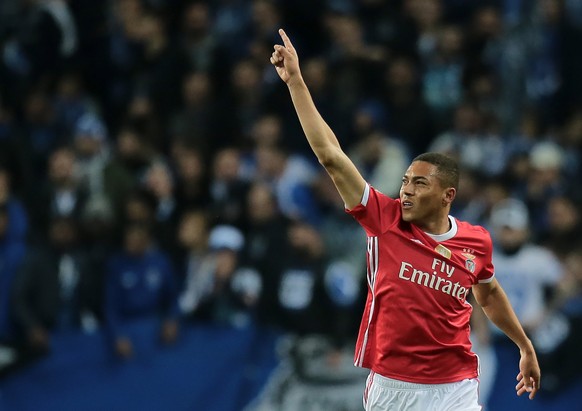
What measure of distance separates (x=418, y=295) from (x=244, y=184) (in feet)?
16.0

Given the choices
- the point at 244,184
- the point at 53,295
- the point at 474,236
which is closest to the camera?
the point at 474,236

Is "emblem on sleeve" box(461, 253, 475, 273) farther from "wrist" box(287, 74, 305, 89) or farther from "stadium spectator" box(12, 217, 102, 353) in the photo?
"stadium spectator" box(12, 217, 102, 353)

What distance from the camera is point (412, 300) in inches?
213

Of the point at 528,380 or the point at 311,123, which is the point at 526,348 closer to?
the point at 528,380

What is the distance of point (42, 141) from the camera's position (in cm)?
1114

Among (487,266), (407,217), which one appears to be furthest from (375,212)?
(487,266)

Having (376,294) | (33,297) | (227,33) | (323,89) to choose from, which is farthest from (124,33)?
(376,294)

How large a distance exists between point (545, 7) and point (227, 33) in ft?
11.1

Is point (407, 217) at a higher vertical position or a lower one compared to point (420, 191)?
lower

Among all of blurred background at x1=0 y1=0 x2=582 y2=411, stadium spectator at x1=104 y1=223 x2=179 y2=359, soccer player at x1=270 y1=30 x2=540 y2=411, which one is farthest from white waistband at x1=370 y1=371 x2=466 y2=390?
stadium spectator at x1=104 y1=223 x2=179 y2=359

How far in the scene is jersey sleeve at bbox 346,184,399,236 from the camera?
5262 mm

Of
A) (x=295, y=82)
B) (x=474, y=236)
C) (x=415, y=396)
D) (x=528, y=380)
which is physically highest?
(x=295, y=82)

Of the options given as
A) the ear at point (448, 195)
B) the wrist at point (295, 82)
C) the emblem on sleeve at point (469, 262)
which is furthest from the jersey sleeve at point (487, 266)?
the wrist at point (295, 82)

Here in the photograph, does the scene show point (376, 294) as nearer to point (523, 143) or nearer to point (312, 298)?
point (312, 298)
